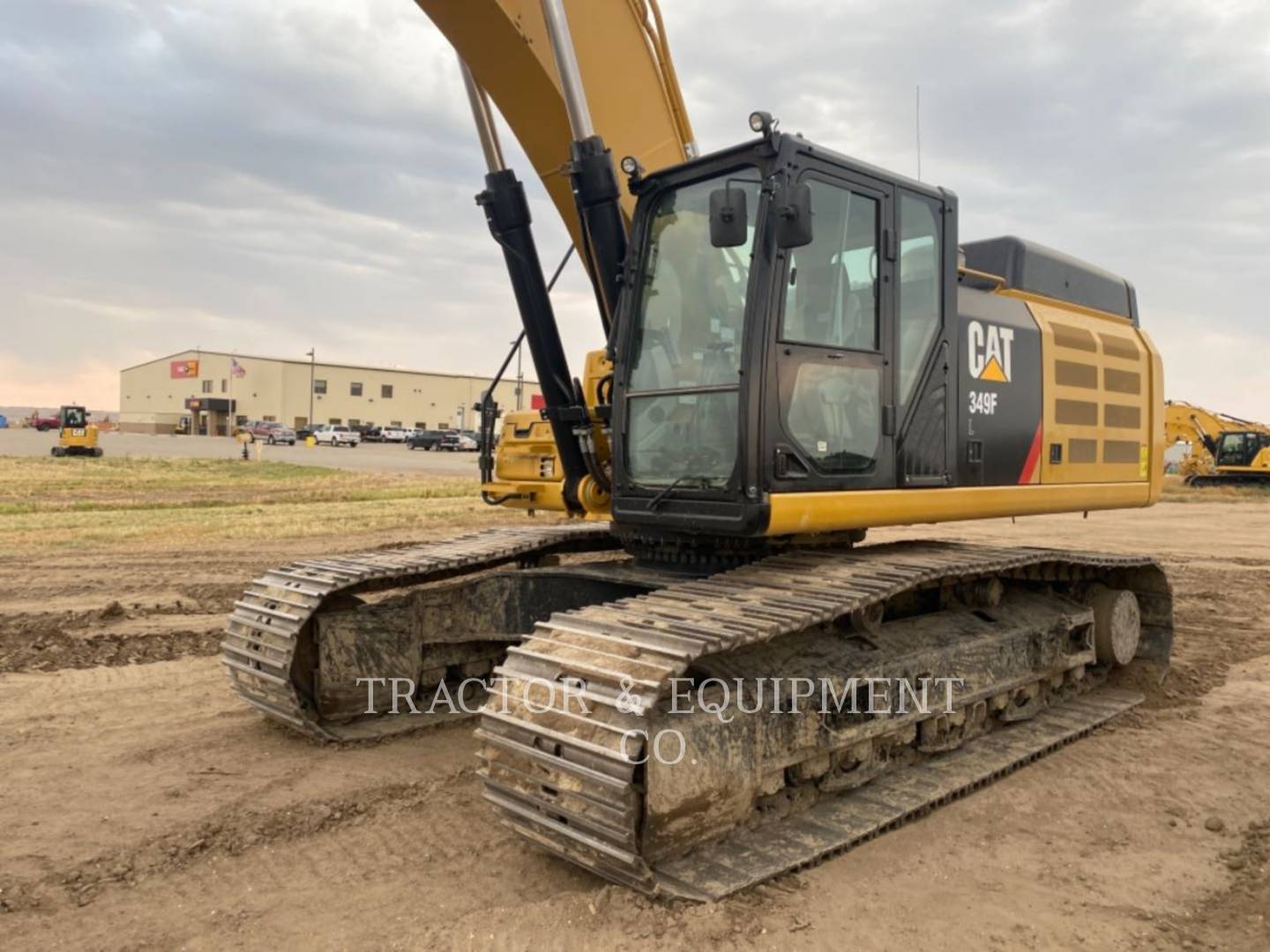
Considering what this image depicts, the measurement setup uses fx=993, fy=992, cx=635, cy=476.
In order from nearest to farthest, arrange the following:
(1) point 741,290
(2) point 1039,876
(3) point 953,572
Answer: (2) point 1039,876
(1) point 741,290
(3) point 953,572

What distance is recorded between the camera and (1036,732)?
19.4 feet

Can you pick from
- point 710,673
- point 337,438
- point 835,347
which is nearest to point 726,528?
point 710,673

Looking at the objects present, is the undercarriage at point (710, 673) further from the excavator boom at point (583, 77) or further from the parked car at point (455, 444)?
the parked car at point (455, 444)

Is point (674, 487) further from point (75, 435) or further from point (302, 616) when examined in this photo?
point (75, 435)

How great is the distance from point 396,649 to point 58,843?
216 centimetres

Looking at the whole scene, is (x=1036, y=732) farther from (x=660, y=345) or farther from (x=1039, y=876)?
(x=660, y=345)

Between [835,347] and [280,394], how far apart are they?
88.6 metres

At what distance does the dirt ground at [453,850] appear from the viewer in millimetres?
3553

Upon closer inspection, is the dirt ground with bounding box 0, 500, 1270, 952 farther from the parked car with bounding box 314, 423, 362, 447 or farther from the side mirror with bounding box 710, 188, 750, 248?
the parked car with bounding box 314, 423, 362, 447

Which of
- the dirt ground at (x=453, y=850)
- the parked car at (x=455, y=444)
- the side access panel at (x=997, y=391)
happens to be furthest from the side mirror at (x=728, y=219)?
the parked car at (x=455, y=444)

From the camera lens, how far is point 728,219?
4.40 metres

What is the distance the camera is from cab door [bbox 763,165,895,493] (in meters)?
4.69

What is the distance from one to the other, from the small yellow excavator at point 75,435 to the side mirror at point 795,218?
136ft

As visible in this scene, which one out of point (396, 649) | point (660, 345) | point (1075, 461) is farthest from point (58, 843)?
point (1075, 461)
